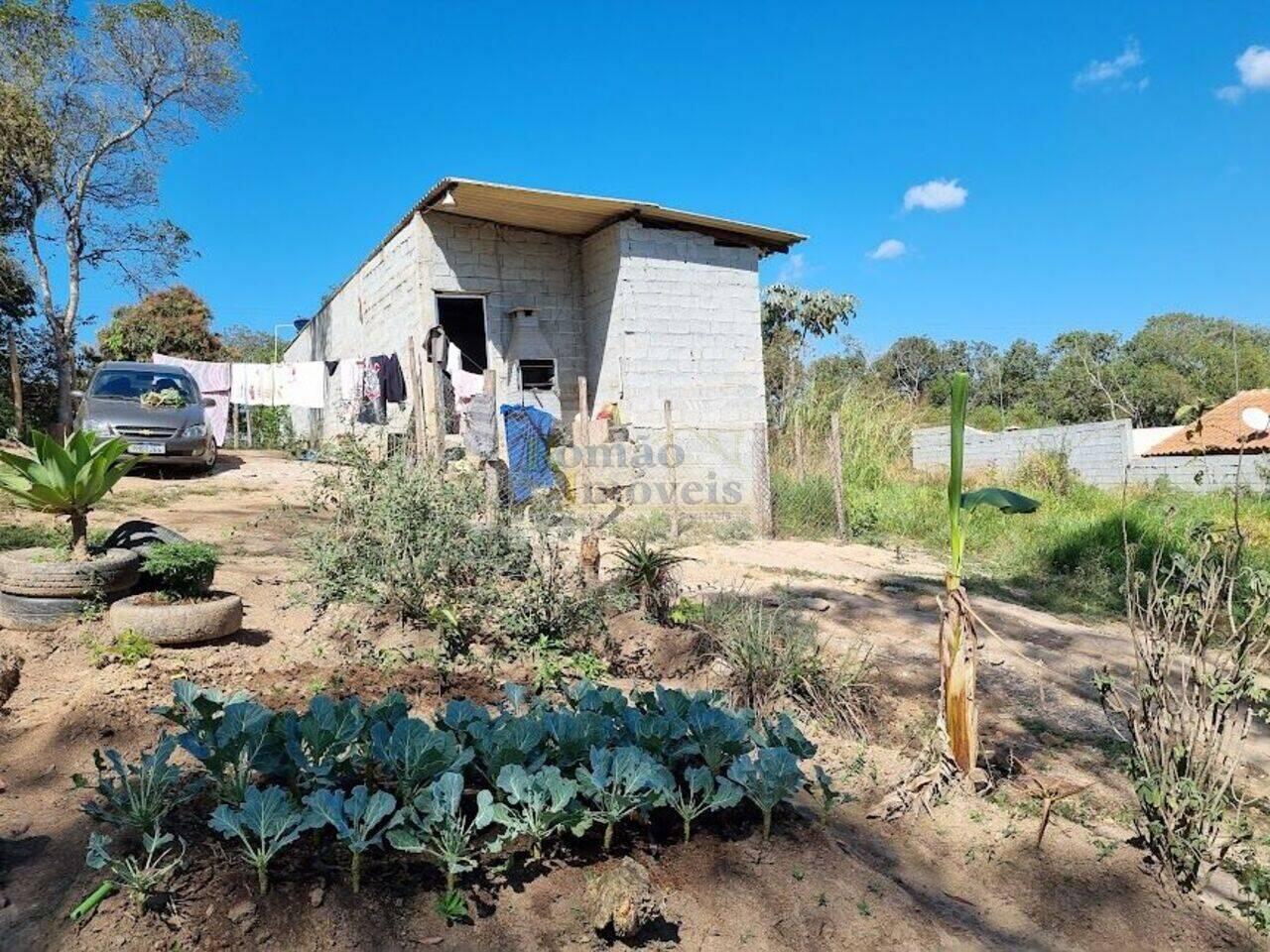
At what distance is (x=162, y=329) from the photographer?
20.2m

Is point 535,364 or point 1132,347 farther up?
point 1132,347

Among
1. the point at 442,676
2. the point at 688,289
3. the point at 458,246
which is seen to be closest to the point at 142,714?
the point at 442,676

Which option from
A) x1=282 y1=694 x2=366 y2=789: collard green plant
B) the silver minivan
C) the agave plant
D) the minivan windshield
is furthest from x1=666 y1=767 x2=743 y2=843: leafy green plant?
the minivan windshield

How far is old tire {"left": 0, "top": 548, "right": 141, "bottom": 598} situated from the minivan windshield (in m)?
7.03

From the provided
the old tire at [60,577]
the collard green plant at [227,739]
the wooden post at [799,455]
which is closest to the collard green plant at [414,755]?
the collard green plant at [227,739]

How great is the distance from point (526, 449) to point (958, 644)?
705cm

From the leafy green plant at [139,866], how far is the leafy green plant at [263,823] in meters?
0.11

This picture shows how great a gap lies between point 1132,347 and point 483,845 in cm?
4166

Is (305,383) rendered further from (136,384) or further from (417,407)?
(417,407)

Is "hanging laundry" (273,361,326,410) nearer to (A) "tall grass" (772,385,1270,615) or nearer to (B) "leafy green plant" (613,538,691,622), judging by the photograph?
(A) "tall grass" (772,385,1270,615)

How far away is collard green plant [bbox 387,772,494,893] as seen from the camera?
1.69m

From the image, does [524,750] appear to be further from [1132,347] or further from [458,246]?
[1132,347]

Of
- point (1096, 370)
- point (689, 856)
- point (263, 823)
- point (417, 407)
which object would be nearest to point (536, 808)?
point (689, 856)

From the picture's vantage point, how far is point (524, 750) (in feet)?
6.61
